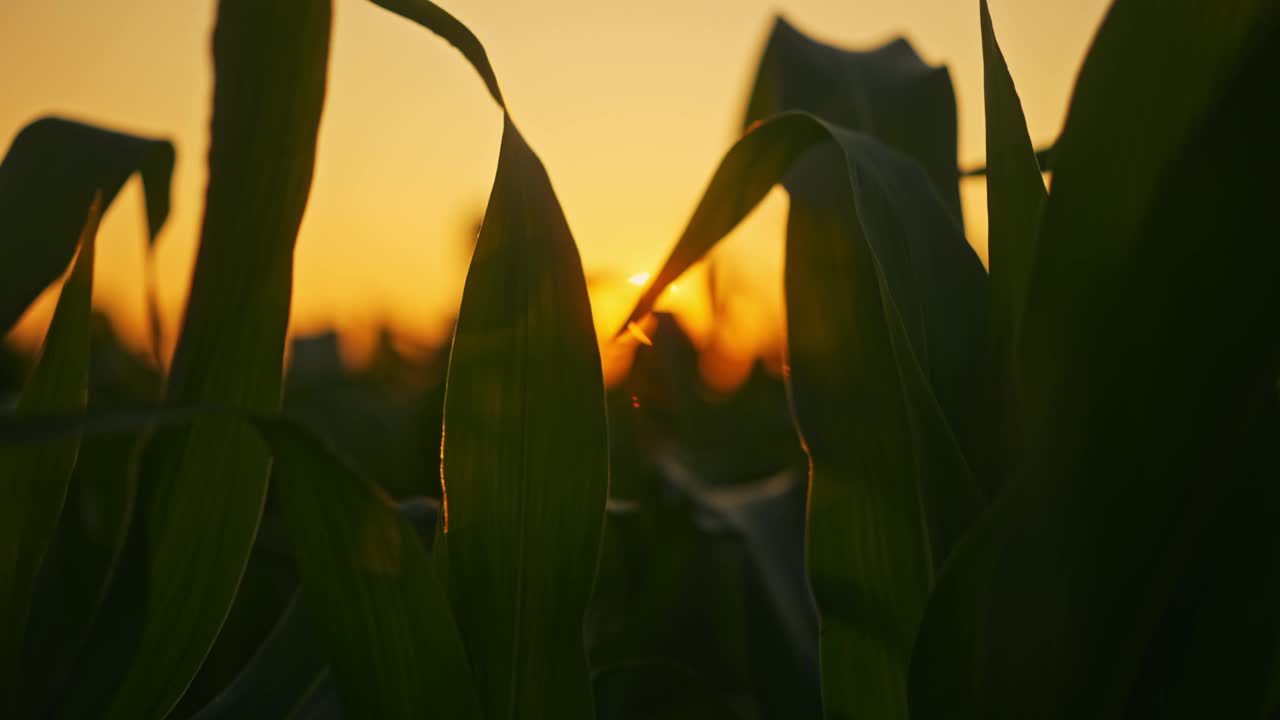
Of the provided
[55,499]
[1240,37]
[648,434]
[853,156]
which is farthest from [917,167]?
[648,434]

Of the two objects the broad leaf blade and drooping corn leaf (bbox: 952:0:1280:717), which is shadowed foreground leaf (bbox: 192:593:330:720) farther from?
drooping corn leaf (bbox: 952:0:1280:717)

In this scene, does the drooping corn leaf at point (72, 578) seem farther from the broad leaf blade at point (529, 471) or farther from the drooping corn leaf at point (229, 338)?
the broad leaf blade at point (529, 471)

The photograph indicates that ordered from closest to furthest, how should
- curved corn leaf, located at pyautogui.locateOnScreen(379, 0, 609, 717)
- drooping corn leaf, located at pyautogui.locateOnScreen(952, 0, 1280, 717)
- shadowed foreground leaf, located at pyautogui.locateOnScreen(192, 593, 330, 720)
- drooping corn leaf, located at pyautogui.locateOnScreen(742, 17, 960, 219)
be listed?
drooping corn leaf, located at pyautogui.locateOnScreen(952, 0, 1280, 717) < curved corn leaf, located at pyautogui.locateOnScreen(379, 0, 609, 717) < shadowed foreground leaf, located at pyautogui.locateOnScreen(192, 593, 330, 720) < drooping corn leaf, located at pyautogui.locateOnScreen(742, 17, 960, 219)

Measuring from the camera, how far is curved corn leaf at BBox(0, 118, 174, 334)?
418 millimetres

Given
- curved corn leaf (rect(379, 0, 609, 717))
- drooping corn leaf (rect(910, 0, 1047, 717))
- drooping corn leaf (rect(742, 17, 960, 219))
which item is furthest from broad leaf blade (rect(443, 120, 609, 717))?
drooping corn leaf (rect(742, 17, 960, 219))

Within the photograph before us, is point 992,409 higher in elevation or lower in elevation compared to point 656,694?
higher

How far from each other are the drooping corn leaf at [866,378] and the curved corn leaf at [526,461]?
63 millimetres

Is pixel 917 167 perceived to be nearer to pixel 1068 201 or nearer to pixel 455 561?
Answer: pixel 1068 201

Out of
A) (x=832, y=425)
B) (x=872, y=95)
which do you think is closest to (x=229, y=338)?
(x=832, y=425)

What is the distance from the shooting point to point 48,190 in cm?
44

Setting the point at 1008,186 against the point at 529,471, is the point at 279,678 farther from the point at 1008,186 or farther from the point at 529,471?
the point at 1008,186

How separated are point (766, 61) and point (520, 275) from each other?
0.31 meters

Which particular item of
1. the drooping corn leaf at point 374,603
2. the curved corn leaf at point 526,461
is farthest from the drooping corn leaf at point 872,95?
the drooping corn leaf at point 374,603

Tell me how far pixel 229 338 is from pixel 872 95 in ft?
1.46
